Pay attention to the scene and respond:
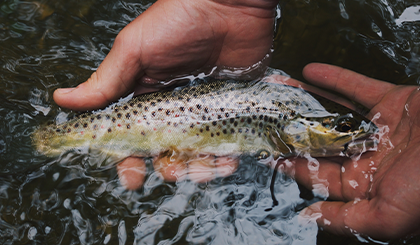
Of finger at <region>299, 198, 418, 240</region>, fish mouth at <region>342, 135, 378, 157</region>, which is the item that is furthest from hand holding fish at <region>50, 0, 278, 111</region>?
finger at <region>299, 198, 418, 240</region>

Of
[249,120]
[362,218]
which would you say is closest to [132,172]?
[249,120]

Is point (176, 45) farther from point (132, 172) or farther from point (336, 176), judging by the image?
point (336, 176)

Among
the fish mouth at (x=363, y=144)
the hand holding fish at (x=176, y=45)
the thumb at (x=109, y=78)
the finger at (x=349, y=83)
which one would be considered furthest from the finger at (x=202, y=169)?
the finger at (x=349, y=83)

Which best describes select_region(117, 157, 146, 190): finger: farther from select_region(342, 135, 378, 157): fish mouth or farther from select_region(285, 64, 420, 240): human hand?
select_region(342, 135, 378, 157): fish mouth

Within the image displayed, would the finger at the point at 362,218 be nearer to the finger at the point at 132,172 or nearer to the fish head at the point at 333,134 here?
the fish head at the point at 333,134

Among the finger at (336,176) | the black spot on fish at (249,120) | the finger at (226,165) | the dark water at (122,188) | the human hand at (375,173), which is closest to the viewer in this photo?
Result: the human hand at (375,173)

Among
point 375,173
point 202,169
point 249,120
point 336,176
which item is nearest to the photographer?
point 375,173

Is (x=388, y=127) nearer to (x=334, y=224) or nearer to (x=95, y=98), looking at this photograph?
(x=334, y=224)
